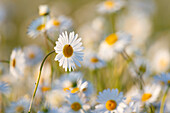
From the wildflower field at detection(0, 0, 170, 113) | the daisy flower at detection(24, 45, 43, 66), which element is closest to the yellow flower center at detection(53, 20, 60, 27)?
the wildflower field at detection(0, 0, 170, 113)

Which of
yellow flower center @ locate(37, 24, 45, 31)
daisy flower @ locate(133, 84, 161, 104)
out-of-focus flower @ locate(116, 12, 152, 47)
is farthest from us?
out-of-focus flower @ locate(116, 12, 152, 47)

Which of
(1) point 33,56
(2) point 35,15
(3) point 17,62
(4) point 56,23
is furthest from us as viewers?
(2) point 35,15

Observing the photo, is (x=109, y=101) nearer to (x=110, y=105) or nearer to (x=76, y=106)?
(x=110, y=105)

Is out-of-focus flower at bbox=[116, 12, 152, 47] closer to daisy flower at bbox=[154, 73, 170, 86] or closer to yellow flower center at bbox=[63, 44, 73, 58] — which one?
daisy flower at bbox=[154, 73, 170, 86]

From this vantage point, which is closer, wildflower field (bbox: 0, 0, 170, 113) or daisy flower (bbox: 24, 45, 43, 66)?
wildflower field (bbox: 0, 0, 170, 113)

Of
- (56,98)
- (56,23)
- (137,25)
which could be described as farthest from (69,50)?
(137,25)

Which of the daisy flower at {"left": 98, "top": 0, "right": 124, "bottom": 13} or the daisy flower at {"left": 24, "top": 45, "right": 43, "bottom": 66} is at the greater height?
the daisy flower at {"left": 98, "top": 0, "right": 124, "bottom": 13}

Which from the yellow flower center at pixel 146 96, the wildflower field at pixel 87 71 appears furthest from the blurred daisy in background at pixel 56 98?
the yellow flower center at pixel 146 96
